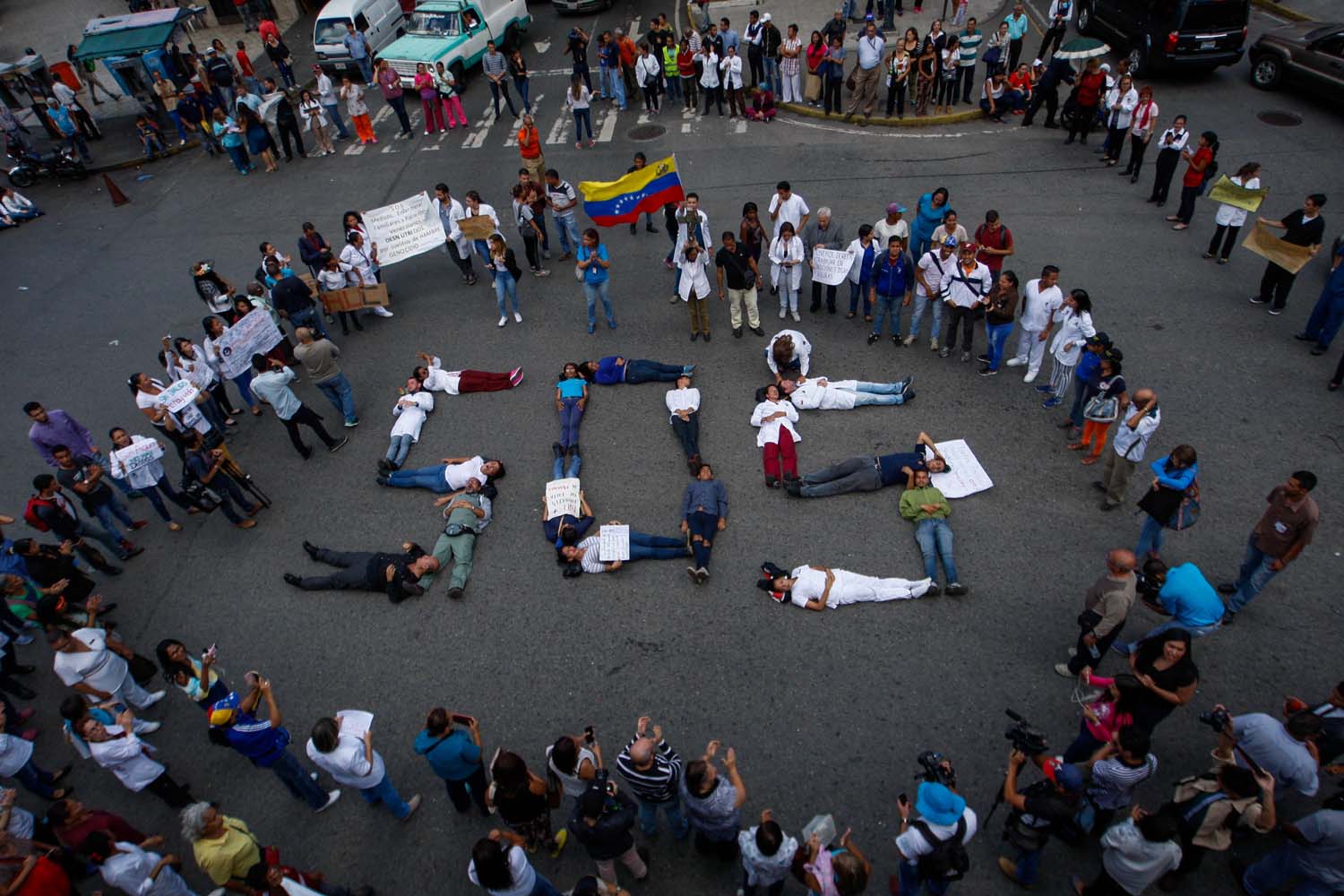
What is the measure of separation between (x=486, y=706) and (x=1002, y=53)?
683 inches

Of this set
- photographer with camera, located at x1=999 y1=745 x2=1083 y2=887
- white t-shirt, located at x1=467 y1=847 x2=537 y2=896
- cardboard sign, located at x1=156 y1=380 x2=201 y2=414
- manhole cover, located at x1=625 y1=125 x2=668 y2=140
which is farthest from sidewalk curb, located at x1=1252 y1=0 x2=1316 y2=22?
cardboard sign, located at x1=156 y1=380 x2=201 y2=414

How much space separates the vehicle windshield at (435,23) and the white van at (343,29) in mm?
1321

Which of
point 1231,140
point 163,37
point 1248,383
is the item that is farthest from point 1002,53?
point 163,37

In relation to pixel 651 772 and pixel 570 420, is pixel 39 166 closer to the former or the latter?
pixel 570 420

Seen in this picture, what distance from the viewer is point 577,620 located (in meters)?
7.82

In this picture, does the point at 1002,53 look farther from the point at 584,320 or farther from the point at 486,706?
the point at 486,706

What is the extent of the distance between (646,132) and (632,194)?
6.70 m

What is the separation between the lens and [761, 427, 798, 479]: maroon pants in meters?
8.91

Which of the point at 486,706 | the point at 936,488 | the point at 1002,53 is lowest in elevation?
the point at 486,706

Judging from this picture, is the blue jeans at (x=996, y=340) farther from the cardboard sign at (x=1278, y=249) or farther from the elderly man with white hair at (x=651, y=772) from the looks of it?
the elderly man with white hair at (x=651, y=772)

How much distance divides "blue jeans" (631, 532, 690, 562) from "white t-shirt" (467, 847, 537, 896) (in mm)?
3687

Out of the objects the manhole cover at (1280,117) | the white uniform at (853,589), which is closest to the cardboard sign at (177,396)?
the white uniform at (853,589)

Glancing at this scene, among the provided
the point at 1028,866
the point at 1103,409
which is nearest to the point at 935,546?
the point at 1103,409

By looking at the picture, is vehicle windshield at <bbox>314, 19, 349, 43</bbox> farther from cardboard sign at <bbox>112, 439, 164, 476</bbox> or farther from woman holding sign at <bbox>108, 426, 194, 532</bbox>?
cardboard sign at <bbox>112, 439, 164, 476</bbox>
